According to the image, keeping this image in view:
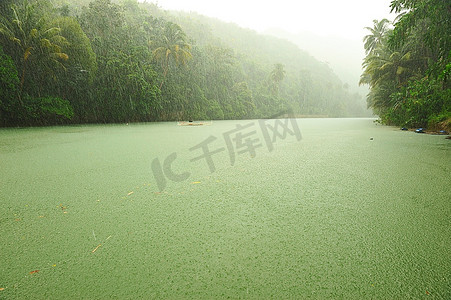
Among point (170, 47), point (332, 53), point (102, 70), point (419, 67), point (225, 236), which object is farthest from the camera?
point (332, 53)

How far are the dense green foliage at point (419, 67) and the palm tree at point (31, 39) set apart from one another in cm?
1020

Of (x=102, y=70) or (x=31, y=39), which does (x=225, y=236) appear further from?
(x=102, y=70)

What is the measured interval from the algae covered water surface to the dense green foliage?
2381 mm

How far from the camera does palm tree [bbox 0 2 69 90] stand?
7.36 meters

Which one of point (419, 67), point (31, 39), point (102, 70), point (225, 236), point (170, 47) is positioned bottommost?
point (225, 236)

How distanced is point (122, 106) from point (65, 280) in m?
11.0

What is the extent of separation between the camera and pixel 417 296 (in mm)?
591

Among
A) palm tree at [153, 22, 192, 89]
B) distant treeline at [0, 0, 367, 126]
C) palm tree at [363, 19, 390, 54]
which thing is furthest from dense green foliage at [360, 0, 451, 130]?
palm tree at [153, 22, 192, 89]

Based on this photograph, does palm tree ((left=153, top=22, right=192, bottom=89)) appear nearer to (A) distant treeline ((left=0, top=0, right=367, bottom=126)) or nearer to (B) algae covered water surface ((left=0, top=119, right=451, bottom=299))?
(A) distant treeline ((left=0, top=0, right=367, bottom=126))

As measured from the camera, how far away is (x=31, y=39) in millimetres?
7570

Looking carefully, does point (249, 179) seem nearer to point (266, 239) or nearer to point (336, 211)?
point (336, 211)

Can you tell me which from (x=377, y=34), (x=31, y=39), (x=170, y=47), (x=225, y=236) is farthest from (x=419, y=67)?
(x=31, y=39)

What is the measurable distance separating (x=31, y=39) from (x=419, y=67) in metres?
14.6

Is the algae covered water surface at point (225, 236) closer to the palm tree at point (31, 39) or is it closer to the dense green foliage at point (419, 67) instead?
the dense green foliage at point (419, 67)
